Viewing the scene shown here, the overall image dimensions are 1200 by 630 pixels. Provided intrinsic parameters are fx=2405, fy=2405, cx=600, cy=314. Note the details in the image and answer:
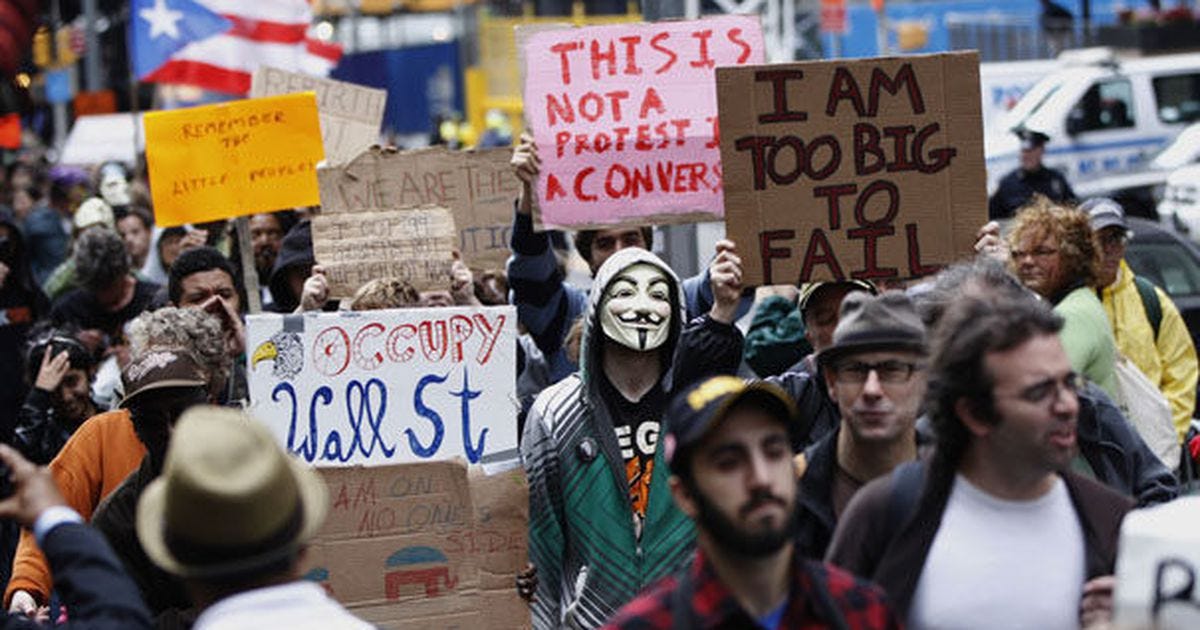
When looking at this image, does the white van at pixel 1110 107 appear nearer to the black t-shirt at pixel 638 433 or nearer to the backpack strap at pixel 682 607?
the black t-shirt at pixel 638 433

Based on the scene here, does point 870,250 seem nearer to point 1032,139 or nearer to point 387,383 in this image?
point 387,383

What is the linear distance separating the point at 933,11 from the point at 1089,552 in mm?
45604

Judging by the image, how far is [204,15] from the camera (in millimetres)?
14547

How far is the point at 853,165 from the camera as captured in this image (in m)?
6.91

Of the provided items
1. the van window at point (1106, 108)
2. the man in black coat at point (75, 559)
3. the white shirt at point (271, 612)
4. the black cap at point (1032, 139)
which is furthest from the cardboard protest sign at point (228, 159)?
the van window at point (1106, 108)

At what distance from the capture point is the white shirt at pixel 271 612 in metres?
4.06

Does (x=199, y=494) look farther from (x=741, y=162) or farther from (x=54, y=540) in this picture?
(x=741, y=162)

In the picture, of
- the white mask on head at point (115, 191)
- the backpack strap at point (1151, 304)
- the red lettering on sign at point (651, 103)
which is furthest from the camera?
the white mask on head at point (115, 191)

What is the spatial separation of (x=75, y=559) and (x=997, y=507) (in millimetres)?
1725

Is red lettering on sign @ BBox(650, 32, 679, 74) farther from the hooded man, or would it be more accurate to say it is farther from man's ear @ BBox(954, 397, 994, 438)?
man's ear @ BBox(954, 397, 994, 438)

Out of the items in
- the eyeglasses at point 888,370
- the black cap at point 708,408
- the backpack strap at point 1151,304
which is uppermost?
the black cap at point 708,408

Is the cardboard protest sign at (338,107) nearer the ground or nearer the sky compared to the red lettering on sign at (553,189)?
nearer the sky

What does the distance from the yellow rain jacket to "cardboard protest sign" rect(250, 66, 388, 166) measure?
12.8ft

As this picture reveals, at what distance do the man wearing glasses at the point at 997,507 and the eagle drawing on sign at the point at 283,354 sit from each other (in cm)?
293
